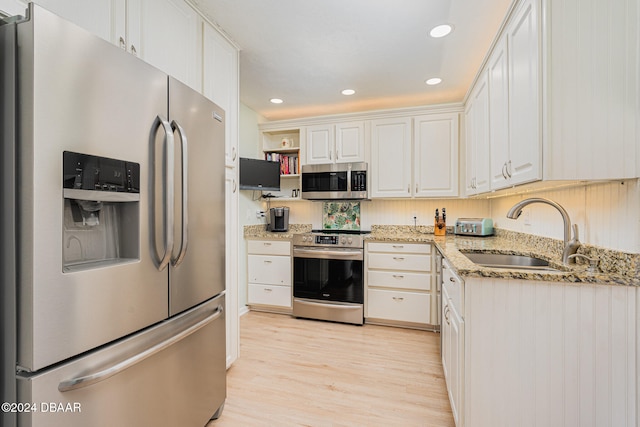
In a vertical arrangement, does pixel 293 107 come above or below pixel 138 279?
above

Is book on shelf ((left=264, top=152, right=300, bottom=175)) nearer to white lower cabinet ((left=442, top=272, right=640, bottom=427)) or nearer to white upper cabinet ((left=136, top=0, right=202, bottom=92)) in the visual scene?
white upper cabinet ((left=136, top=0, right=202, bottom=92))

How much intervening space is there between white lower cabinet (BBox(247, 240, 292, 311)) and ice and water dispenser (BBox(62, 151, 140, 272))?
7.82 feet

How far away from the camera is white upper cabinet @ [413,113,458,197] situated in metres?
3.28

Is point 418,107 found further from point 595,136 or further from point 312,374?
point 312,374

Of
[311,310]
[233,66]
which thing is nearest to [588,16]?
[233,66]

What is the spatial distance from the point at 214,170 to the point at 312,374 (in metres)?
1.62

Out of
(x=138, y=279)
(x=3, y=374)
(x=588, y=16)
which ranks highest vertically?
(x=588, y=16)

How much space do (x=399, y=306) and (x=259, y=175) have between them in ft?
6.89

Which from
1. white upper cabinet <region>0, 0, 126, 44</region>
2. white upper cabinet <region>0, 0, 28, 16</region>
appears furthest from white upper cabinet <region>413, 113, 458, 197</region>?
white upper cabinet <region>0, 0, 28, 16</region>

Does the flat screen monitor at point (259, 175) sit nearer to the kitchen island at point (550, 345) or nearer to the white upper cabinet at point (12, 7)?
the white upper cabinet at point (12, 7)

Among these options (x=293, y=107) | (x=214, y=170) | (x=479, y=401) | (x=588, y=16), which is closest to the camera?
(x=588, y=16)

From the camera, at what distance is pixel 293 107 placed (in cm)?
365

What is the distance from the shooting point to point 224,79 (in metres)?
2.18

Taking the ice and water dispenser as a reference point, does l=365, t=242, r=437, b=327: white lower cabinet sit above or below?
below
